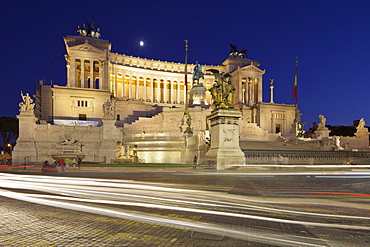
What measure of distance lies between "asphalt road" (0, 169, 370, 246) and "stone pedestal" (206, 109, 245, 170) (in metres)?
7.29

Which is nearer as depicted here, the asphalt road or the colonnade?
the asphalt road

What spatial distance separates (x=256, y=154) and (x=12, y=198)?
612 inches

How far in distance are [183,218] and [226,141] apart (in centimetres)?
1145

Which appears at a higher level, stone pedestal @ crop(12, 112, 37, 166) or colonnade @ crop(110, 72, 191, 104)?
colonnade @ crop(110, 72, 191, 104)

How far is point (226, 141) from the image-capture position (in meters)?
16.9

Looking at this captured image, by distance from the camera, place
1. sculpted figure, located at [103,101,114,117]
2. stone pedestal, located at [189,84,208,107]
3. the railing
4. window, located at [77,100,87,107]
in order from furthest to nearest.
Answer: stone pedestal, located at [189,84,208,107] → window, located at [77,100,87,107] → sculpted figure, located at [103,101,114,117] → the railing

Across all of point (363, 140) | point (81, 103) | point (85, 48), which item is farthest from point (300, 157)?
point (85, 48)

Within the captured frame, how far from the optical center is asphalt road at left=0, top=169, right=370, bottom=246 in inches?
177

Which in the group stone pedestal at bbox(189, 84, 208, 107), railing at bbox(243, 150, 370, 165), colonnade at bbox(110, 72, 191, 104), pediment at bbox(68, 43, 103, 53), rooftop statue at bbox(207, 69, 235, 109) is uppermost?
pediment at bbox(68, 43, 103, 53)

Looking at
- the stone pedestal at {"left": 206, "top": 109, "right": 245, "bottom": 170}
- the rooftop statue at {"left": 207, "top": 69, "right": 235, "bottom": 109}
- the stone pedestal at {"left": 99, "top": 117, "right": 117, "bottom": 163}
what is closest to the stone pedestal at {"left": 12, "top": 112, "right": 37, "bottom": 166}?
the stone pedestal at {"left": 99, "top": 117, "right": 117, "bottom": 163}

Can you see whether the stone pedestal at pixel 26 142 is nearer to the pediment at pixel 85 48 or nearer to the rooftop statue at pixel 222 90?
the rooftop statue at pixel 222 90

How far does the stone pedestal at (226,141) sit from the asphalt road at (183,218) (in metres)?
7.29

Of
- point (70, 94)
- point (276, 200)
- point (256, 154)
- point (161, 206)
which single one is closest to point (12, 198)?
point (161, 206)

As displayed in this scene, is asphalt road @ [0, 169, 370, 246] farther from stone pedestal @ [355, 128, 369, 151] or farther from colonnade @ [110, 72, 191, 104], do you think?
colonnade @ [110, 72, 191, 104]
